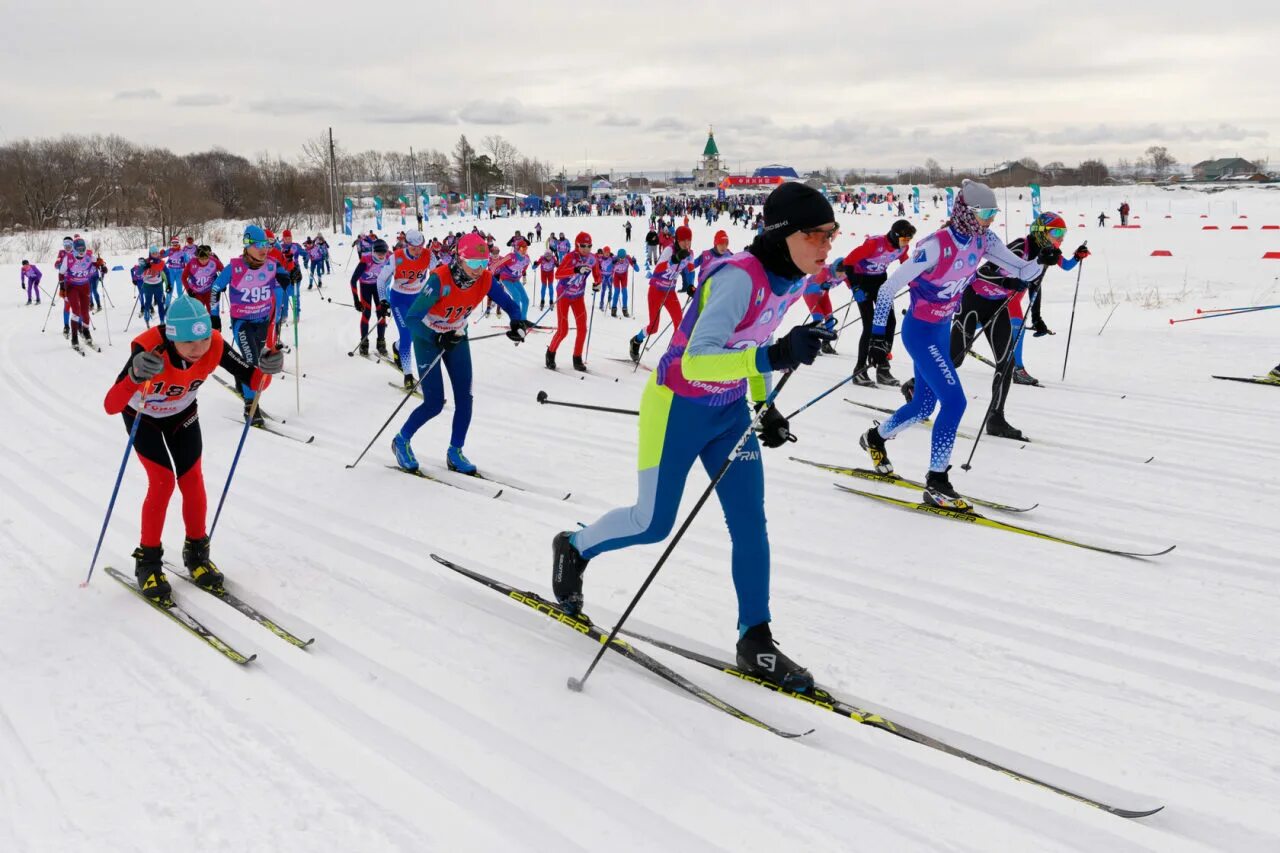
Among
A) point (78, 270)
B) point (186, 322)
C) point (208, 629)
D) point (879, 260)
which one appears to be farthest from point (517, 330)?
point (78, 270)

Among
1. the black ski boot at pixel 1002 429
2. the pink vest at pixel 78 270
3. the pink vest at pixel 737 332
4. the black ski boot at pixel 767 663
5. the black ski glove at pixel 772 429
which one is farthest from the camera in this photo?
the pink vest at pixel 78 270

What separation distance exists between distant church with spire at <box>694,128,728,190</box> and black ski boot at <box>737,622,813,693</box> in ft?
360

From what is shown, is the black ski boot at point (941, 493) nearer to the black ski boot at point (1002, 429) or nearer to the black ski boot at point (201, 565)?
the black ski boot at point (1002, 429)

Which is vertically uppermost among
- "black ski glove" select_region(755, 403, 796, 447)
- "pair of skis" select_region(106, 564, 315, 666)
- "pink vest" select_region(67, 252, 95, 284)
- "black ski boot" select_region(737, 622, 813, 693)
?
"pink vest" select_region(67, 252, 95, 284)

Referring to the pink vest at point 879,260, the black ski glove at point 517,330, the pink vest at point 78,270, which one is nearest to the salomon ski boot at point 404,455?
the black ski glove at point 517,330

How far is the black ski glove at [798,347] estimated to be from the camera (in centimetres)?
258

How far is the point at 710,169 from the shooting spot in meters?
112

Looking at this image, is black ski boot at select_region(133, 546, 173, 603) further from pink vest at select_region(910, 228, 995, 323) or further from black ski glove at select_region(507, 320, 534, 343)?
pink vest at select_region(910, 228, 995, 323)

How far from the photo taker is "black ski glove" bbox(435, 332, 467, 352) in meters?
5.68

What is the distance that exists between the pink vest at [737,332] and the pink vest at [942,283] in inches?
96.5

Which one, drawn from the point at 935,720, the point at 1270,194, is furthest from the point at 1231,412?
the point at 1270,194

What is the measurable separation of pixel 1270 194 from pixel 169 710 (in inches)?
2425

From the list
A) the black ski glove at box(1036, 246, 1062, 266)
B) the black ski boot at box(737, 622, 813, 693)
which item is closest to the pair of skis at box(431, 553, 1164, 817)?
the black ski boot at box(737, 622, 813, 693)

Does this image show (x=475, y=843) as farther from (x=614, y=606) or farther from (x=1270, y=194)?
(x=1270, y=194)
